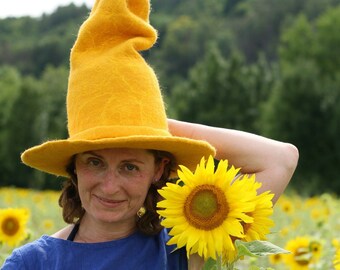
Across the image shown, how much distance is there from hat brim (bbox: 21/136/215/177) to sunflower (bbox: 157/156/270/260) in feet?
0.91

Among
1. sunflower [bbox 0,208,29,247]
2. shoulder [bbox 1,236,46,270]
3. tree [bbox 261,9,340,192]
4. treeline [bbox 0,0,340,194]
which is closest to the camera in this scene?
shoulder [bbox 1,236,46,270]

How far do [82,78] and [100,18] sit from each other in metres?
0.15

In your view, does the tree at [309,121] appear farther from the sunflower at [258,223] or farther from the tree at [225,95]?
the sunflower at [258,223]

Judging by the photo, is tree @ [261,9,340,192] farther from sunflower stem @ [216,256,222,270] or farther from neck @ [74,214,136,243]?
sunflower stem @ [216,256,222,270]

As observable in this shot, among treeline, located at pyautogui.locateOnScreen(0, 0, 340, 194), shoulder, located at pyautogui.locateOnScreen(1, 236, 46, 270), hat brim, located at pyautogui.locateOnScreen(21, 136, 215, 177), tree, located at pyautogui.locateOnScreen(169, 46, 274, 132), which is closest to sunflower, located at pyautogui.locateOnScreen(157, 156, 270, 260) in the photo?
hat brim, located at pyautogui.locateOnScreen(21, 136, 215, 177)

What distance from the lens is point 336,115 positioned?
26.6 m

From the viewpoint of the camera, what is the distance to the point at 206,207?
5.25 feet

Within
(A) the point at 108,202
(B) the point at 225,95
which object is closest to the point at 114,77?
(A) the point at 108,202

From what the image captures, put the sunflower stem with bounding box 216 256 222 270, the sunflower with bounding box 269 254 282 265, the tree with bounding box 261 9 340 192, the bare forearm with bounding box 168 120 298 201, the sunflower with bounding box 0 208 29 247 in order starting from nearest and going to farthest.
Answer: the sunflower stem with bounding box 216 256 222 270, the bare forearm with bounding box 168 120 298 201, the sunflower with bounding box 0 208 29 247, the sunflower with bounding box 269 254 282 265, the tree with bounding box 261 9 340 192

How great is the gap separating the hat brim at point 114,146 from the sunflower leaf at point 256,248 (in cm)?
37

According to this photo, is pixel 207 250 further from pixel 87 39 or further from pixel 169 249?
pixel 87 39

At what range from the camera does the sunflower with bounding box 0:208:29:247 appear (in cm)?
354

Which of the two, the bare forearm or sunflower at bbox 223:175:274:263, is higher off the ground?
the bare forearm

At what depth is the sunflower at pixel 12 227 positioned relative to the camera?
3.54 metres
